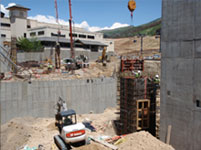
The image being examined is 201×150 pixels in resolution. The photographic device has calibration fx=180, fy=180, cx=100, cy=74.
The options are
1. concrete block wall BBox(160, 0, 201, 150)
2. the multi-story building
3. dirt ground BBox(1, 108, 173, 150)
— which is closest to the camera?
concrete block wall BBox(160, 0, 201, 150)

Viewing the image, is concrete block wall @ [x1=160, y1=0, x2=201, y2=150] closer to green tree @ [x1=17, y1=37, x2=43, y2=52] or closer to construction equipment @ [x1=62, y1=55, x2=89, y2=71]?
construction equipment @ [x1=62, y1=55, x2=89, y2=71]

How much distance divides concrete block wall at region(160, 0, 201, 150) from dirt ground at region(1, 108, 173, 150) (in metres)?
1.32

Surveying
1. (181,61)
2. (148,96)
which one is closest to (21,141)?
(148,96)

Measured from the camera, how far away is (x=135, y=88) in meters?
12.5

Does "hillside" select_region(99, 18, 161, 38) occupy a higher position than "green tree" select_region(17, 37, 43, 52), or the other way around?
"hillside" select_region(99, 18, 161, 38)

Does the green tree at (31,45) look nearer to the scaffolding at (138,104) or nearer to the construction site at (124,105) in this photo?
the construction site at (124,105)

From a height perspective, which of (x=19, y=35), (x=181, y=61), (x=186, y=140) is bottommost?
(x=186, y=140)

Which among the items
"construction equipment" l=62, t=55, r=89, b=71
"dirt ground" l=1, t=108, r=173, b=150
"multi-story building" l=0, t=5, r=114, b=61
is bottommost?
"dirt ground" l=1, t=108, r=173, b=150

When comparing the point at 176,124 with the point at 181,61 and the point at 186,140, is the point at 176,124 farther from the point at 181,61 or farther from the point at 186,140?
the point at 181,61

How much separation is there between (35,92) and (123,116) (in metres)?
7.96

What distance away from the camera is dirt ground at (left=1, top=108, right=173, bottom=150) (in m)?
9.28

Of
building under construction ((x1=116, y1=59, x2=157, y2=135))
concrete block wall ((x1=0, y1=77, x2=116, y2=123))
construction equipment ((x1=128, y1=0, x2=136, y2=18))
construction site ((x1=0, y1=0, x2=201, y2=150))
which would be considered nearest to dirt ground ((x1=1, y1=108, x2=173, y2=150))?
construction site ((x1=0, y1=0, x2=201, y2=150))

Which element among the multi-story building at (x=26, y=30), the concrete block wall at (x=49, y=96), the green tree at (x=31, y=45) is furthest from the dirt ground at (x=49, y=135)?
the multi-story building at (x=26, y=30)

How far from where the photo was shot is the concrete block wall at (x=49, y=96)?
14.8m
